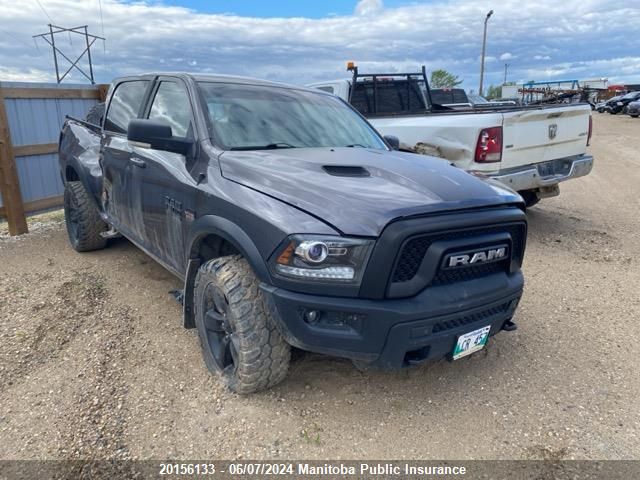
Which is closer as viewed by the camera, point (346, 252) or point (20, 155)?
point (346, 252)

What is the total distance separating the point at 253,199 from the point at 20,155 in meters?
5.60

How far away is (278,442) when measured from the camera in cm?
264

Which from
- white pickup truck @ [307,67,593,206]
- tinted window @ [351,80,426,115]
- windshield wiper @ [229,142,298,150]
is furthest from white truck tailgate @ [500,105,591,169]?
windshield wiper @ [229,142,298,150]

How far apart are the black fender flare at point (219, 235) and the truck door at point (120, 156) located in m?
1.15

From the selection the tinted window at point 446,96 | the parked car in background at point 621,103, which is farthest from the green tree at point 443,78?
the tinted window at point 446,96

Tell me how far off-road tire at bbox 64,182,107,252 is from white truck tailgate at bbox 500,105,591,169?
183 inches

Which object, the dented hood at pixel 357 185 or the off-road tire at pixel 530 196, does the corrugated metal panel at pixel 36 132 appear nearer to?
the dented hood at pixel 357 185

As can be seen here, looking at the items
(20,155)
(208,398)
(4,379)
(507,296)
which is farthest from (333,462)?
(20,155)

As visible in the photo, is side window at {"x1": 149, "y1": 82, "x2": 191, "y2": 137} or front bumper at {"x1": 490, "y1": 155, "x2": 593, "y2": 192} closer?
side window at {"x1": 149, "y1": 82, "x2": 191, "y2": 137}

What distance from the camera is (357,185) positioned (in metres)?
2.67

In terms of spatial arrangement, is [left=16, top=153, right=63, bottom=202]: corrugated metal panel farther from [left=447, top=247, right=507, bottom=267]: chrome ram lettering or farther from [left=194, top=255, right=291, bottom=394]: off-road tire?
[left=447, top=247, right=507, bottom=267]: chrome ram lettering

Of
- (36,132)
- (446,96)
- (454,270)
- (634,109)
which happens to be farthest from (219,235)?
(634,109)

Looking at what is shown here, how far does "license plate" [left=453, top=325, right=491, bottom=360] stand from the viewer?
2.67m

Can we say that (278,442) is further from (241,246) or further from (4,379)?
(4,379)
